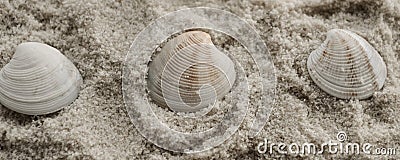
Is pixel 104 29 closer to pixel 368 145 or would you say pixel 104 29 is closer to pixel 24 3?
pixel 24 3

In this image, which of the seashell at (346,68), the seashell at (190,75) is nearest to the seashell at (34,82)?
the seashell at (190,75)

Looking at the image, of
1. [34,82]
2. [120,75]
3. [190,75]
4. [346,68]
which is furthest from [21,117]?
[346,68]

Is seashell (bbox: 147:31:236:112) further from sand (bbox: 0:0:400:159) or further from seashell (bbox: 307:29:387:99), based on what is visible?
seashell (bbox: 307:29:387:99)

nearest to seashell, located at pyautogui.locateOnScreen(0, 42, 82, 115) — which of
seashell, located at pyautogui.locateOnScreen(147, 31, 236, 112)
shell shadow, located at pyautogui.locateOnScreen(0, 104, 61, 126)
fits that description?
shell shadow, located at pyautogui.locateOnScreen(0, 104, 61, 126)

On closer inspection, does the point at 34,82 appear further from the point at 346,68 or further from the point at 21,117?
the point at 346,68

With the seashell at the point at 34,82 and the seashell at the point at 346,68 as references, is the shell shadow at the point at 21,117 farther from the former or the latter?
the seashell at the point at 346,68
